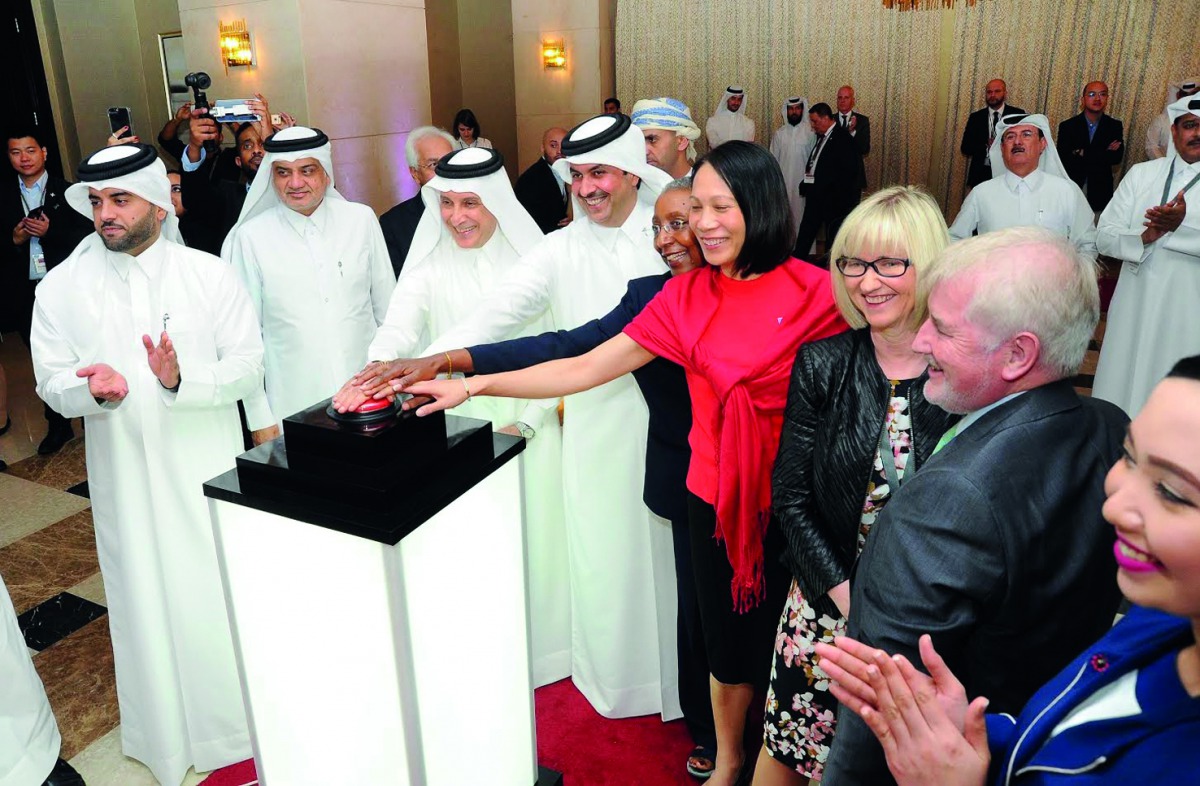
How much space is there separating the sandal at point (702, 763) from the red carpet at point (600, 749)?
0.04m

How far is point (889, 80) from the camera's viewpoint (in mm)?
10859

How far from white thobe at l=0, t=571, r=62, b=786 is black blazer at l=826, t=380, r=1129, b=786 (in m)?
1.99

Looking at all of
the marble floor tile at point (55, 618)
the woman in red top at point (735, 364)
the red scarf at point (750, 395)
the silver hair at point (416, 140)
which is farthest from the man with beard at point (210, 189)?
the red scarf at point (750, 395)

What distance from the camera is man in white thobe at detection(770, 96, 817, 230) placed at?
10562 mm

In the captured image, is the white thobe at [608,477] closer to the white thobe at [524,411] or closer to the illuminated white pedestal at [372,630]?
the white thobe at [524,411]

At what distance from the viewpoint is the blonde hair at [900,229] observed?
1.75m

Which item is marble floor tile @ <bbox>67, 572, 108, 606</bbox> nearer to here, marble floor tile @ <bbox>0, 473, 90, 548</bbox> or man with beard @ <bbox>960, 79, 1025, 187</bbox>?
marble floor tile @ <bbox>0, 473, 90, 548</bbox>

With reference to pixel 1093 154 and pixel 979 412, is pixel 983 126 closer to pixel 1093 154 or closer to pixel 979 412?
pixel 1093 154

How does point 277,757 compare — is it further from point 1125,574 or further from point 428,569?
point 1125,574

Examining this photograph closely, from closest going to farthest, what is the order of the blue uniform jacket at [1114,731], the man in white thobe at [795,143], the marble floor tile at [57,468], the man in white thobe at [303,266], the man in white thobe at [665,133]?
the blue uniform jacket at [1114,731] → the man in white thobe at [303,266] → the man in white thobe at [665,133] → the marble floor tile at [57,468] → the man in white thobe at [795,143]

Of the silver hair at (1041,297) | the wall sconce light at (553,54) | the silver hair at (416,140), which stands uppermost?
the wall sconce light at (553,54)

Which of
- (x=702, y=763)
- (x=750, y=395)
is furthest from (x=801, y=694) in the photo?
(x=702, y=763)

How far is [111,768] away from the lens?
2.74m

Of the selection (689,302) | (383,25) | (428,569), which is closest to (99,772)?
(428,569)
